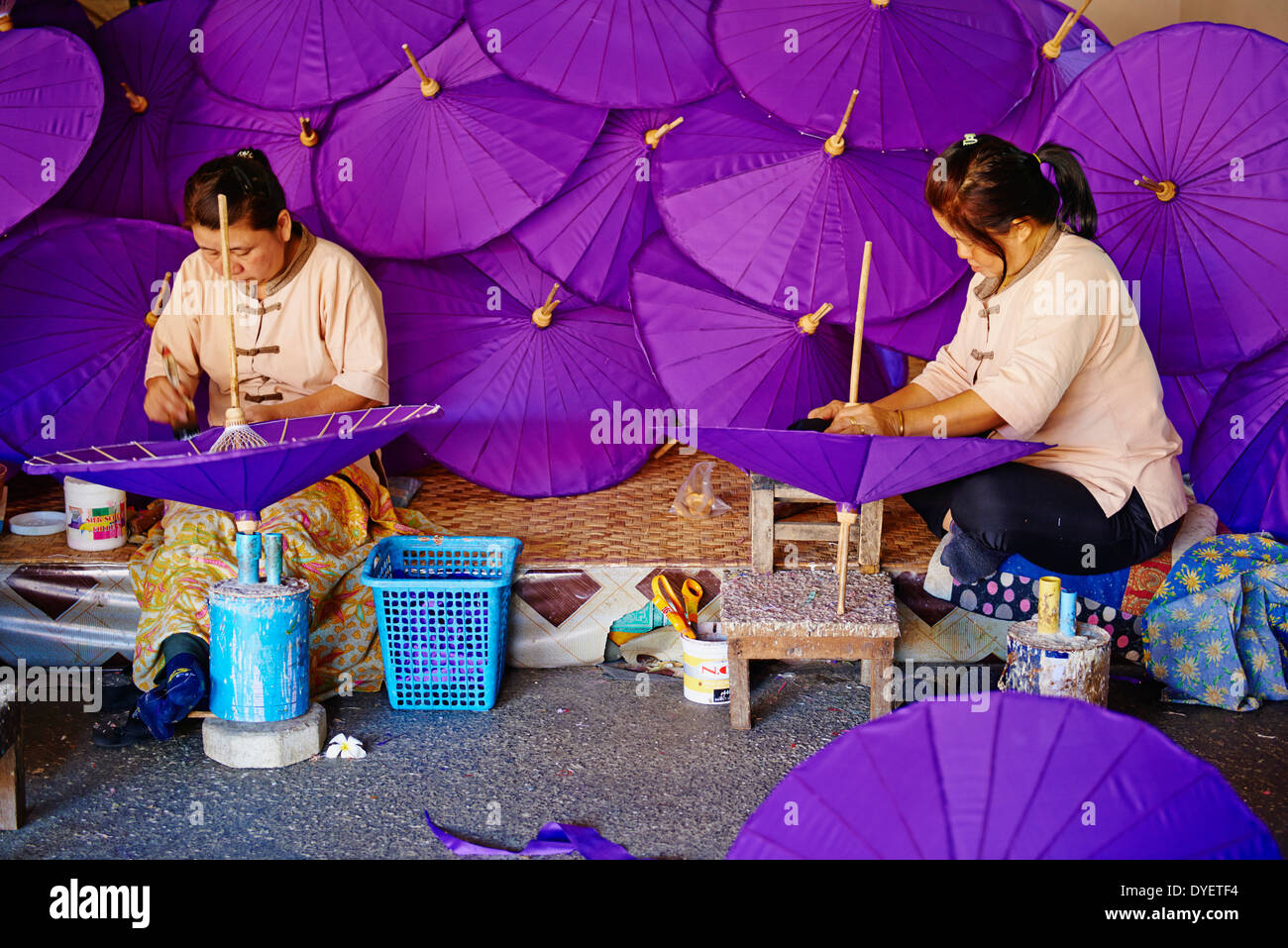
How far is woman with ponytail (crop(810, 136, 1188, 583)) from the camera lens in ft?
8.91

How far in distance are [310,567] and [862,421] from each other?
4.64 feet

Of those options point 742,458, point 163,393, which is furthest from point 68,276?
point 742,458

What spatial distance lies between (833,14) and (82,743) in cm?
276

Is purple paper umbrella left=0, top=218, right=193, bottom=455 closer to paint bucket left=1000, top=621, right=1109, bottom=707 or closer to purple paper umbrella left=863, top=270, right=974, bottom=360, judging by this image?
purple paper umbrella left=863, top=270, right=974, bottom=360

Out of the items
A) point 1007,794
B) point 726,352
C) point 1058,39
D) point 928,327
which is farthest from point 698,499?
point 1007,794

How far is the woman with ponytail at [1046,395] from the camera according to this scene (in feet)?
8.91

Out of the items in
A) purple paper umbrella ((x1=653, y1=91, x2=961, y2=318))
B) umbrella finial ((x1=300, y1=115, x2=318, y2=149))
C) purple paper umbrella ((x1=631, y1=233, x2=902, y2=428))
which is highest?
umbrella finial ((x1=300, y1=115, x2=318, y2=149))

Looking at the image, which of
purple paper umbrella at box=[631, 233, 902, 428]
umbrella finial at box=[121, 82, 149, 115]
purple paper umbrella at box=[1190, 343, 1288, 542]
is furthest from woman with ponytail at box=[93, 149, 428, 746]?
purple paper umbrella at box=[1190, 343, 1288, 542]

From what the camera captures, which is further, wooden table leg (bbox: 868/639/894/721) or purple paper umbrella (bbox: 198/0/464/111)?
purple paper umbrella (bbox: 198/0/464/111)

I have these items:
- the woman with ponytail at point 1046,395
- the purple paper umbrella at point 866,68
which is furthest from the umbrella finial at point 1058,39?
the woman with ponytail at point 1046,395

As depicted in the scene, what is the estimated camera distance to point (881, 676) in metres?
2.91

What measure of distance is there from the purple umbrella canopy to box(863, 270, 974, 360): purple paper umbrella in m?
0.91
